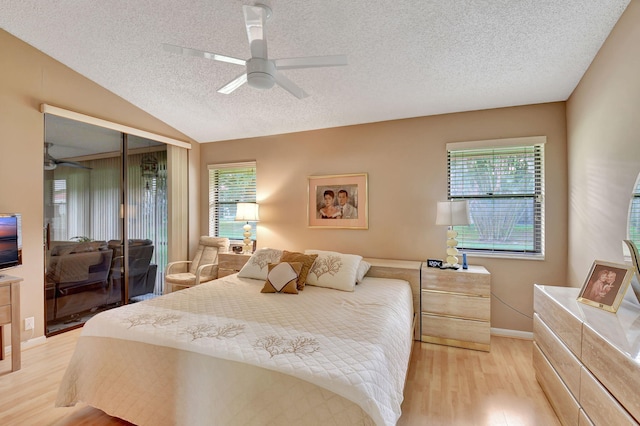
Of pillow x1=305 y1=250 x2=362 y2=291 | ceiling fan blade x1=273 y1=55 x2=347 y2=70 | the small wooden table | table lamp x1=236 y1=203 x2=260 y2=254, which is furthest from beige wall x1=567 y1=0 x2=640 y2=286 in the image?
the small wooden table

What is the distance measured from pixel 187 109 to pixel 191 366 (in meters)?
3.36

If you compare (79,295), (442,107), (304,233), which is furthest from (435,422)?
(79,295)

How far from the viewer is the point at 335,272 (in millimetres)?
2893

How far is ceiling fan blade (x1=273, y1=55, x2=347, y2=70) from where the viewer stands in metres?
1.89

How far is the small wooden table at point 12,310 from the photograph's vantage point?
2424 millimetres

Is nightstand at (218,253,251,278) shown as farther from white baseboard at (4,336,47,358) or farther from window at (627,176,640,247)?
window at (627,176,640,247)

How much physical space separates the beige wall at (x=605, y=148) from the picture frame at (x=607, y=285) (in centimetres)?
35

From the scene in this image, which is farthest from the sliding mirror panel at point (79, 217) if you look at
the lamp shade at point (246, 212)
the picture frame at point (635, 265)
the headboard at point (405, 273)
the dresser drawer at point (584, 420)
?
the picture frame at point (635, 265)

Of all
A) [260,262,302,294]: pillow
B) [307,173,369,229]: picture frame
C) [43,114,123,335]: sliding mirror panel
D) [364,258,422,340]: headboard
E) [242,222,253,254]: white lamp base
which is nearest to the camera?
[260,262,302,294]: pillow

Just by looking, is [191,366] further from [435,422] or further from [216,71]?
[216,71]

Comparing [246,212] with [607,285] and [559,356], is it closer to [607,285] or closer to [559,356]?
[559,356]

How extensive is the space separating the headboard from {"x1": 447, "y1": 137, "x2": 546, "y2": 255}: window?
2.47ft

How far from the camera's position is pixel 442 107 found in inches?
129

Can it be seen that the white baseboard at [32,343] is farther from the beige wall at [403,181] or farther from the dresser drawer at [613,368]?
the dresser drawer at [613,368]
